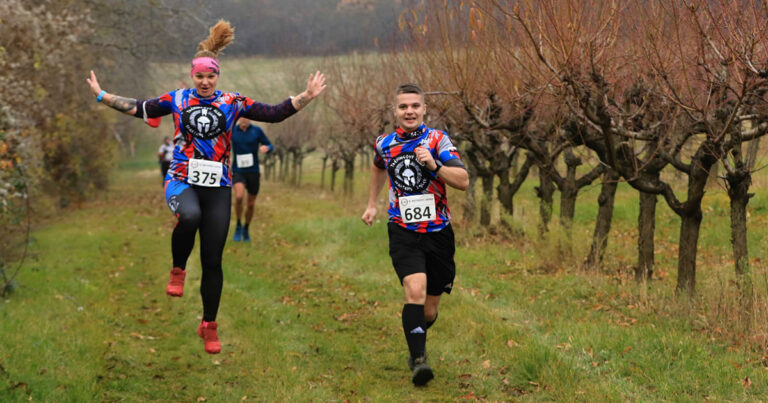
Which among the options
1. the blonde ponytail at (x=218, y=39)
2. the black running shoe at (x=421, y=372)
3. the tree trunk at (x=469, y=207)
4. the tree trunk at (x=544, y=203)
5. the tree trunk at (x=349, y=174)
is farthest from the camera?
the tree trunk at (x=349, y=174)

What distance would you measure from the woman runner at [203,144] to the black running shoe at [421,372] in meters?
1.63

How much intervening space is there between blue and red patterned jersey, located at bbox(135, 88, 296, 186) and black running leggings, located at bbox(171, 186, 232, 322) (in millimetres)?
135

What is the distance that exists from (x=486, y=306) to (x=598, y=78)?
2908mm

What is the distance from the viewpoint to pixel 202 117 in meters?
5.82

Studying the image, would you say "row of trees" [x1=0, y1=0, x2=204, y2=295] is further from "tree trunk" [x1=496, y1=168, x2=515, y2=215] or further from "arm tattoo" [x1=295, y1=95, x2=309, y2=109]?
"tree trunk" [x1=496, y1=168, x2=515, y2=215]

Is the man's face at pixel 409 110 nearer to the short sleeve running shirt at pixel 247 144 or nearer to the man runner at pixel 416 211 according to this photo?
the man runner at pixel 416 211

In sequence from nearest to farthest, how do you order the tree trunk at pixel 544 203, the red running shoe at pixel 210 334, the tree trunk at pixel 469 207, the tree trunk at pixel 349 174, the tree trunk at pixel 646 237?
the red running shoe at pixel 210 334 < the tree trunk at pixel 646 237 < the tree trunk at pixel 544 203 < the tree trunk at pixel 469 207 < the tree trunk at pixel 349 174

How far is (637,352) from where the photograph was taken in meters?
6.16

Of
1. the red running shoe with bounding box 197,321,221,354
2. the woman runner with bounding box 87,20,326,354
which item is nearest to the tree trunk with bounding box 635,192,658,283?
the woman runner with bounding box 87,20,326,354

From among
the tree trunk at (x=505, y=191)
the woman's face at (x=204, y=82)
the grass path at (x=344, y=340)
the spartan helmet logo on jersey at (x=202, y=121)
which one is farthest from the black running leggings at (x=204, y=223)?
the tree trunk at (x=505, y=191)

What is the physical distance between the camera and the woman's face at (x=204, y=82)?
19.1 ft

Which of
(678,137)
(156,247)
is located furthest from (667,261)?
(156,247)

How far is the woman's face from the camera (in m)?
5.82

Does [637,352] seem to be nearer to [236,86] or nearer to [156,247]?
[156,247]
